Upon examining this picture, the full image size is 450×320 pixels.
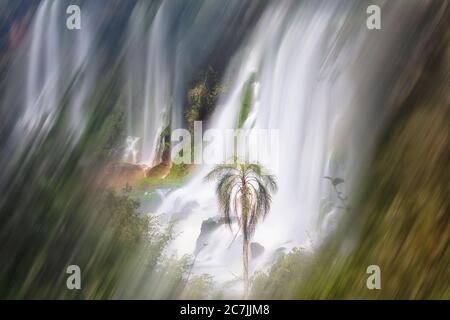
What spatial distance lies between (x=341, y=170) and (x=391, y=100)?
1.91ft

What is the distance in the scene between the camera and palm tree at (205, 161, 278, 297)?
4.37 metres

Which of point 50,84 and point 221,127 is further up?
point 50,84

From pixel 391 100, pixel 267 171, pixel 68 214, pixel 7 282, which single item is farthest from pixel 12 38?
pixel 391 100

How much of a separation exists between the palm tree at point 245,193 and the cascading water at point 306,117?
2.2 inches

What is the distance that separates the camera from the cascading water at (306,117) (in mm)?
4344

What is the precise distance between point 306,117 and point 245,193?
663mm

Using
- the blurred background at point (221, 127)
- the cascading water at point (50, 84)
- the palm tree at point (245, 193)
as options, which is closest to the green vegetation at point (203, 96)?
the blurred background at point (221, 127)

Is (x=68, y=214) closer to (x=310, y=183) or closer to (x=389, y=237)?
(x=310, y=183)

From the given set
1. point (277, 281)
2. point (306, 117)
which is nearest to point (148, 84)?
point (306, 117)

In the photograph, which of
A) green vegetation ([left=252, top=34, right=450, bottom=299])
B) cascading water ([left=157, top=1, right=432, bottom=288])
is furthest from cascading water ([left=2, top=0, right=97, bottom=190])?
green vegetation ([left=252, top=34, right=450, bottom=299])

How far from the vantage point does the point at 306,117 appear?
14.3 feet

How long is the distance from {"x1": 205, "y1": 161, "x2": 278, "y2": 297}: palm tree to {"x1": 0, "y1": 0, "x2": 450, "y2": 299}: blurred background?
0.20ft

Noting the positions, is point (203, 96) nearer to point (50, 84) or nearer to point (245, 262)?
point (50, 84)

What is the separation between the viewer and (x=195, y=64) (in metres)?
4.41
